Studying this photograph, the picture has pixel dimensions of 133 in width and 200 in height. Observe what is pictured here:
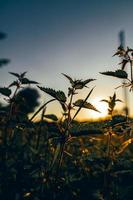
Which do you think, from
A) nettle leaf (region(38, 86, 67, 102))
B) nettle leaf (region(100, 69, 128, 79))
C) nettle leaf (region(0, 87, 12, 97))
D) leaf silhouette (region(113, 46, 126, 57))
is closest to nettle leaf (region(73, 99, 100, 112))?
nettle leaf (region(38, 86, 67, 102))

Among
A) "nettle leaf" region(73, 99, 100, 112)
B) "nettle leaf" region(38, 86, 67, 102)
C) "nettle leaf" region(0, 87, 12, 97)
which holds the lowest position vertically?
"nettle leaf" region(73, 99, 100, 112)

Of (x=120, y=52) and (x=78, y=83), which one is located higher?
(x=120, y=52)

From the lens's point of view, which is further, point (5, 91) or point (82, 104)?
point (5, 91)

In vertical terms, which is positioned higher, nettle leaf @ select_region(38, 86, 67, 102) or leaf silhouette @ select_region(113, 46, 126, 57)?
leaf silhouette @ select_region(113, 46, 126, 57)

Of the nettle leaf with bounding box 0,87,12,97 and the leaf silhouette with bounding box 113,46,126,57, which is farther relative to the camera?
the nettle leaf with bounding box 0,87,12,97

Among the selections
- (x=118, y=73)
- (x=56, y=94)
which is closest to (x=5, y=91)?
(x=56, y=94)

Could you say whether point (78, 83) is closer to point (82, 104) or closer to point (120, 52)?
point (82, 104)

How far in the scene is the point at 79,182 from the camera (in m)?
2.54

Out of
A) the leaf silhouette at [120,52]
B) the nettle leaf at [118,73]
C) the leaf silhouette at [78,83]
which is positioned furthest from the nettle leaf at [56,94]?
the leaf silhouette at [120,52]

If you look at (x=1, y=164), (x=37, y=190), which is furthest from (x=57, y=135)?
(x=1, y=164)

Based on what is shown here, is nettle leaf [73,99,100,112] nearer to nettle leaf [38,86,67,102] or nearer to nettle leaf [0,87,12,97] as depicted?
nettle leaf [38,86,67,102]

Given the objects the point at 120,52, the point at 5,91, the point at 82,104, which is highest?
the point at 120,52

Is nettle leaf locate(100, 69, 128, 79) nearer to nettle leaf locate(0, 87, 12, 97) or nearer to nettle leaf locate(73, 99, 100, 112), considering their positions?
nettle leaf locate(73, 99, 100, 112)

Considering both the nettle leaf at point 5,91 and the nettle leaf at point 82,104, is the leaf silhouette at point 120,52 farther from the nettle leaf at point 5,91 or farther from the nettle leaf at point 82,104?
the nettle leaf at point 5,91
